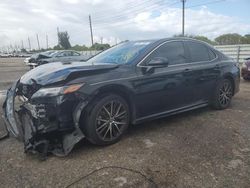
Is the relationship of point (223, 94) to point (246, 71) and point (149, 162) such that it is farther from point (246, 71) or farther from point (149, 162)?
point (246, 71)

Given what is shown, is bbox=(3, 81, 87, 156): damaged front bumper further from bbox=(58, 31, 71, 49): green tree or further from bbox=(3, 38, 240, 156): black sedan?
bbox=(58, 31, 71, 49): green tree

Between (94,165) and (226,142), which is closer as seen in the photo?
(94,165)

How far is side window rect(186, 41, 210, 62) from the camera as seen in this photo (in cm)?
523

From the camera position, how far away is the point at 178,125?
477cm

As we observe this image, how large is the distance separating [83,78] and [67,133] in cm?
75

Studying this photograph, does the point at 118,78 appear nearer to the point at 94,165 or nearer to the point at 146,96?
the point at 146,96

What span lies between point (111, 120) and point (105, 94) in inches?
14.9

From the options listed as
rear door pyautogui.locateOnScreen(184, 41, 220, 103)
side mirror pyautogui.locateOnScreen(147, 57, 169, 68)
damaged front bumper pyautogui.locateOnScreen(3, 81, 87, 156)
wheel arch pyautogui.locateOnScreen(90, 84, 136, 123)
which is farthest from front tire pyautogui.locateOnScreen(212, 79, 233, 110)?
damaged front bumper pyautogui.locateOnScreen(3, 81, 87, 156)

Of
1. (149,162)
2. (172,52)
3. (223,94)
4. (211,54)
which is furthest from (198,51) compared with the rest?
(149,162)

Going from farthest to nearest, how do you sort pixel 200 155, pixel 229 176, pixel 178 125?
1. pixel 178 125
2. pixel 200 155
3. pixel 229 176

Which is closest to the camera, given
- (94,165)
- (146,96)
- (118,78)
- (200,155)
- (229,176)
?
(229,176)

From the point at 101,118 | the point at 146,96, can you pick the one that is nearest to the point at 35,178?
the point at 101,118

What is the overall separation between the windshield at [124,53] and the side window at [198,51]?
988 mm

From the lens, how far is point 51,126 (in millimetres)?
3475
